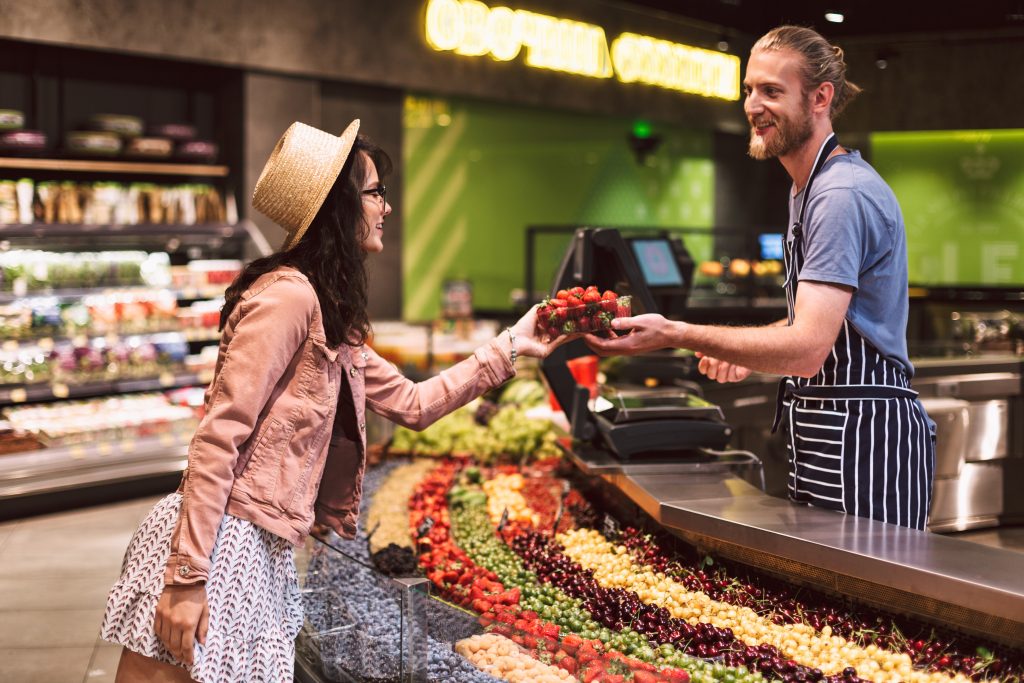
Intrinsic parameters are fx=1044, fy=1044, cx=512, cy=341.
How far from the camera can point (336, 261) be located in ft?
7.22

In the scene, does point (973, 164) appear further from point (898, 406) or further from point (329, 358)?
point (329, 358)

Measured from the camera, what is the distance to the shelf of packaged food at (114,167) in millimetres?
6883

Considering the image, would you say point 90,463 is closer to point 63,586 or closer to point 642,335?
point 63,586

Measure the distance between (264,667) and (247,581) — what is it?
0.18m

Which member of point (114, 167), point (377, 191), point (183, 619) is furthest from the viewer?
point (114, 167)

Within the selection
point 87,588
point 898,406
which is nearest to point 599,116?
point 87,588

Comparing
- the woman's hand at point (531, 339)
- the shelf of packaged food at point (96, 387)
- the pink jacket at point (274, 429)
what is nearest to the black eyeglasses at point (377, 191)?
the pink jacket at point (274, 429)

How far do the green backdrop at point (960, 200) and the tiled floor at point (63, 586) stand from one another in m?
8.03

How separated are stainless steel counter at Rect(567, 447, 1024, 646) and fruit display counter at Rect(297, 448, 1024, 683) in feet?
0.21

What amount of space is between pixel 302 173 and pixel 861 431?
143 cm

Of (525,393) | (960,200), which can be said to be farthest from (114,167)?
(960,200)

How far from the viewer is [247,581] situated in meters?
2.10

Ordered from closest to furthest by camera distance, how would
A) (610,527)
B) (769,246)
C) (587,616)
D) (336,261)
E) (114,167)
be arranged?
(336,261), (587,616), (610,527), (114,167), (769,246)

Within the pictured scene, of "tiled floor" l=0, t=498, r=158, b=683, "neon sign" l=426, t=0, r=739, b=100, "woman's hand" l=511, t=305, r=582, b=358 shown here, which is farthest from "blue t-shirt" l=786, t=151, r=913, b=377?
"neon sign" l=426, t=0, r=739, b=100
